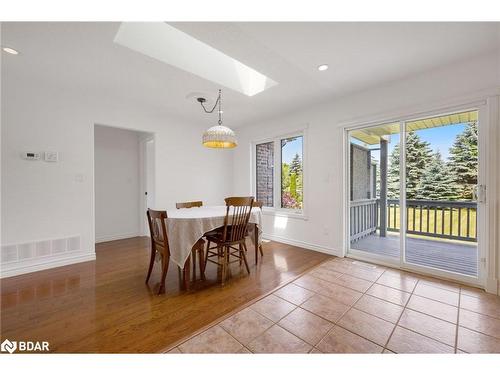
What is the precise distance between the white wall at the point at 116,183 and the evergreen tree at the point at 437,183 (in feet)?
16.6

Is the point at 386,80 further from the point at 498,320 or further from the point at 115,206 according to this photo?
the point at 115,206

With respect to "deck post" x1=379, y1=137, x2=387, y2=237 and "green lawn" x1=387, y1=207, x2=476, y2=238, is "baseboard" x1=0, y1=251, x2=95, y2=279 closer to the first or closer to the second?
"deck post" x1=379, y1=137, x2=387, y2=237

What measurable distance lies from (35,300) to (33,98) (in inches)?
95.3

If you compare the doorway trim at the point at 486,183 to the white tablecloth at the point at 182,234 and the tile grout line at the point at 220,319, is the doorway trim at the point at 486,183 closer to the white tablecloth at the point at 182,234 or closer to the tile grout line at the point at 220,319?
the tile grout line at the point at 220,319

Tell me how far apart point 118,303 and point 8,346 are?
68cm

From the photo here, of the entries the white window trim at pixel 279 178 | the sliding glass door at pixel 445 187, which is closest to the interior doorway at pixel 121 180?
the white window trim at pixel 279 178

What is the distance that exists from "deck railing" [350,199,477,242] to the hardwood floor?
1242 mm

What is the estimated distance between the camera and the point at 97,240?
13.7 ft

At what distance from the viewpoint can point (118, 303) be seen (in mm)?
1991

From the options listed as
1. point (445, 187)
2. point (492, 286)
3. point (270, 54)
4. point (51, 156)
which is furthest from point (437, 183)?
point (51, 156)

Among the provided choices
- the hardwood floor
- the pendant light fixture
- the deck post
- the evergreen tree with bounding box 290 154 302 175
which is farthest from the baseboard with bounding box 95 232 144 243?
the deck post

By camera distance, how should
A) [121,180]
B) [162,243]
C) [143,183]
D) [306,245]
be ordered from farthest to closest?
[143,183] < [121,180] < [306,245] < [162,243]

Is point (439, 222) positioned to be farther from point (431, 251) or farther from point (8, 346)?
point (8, 346)
